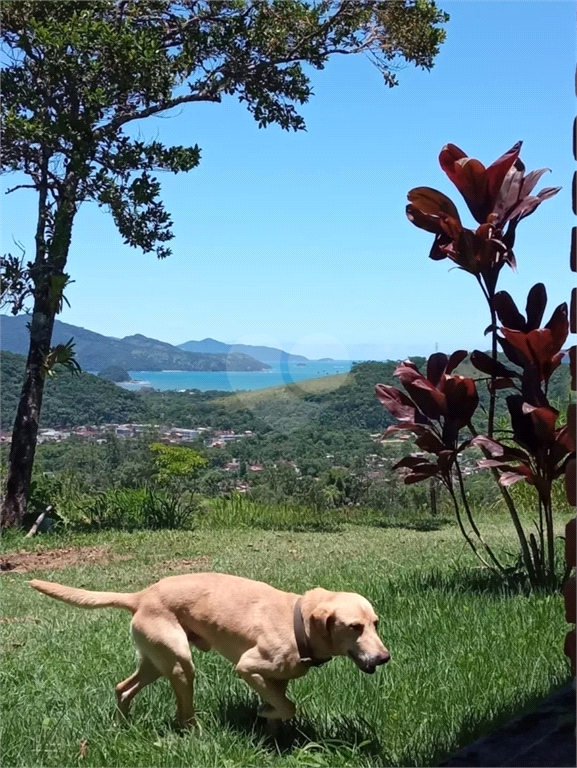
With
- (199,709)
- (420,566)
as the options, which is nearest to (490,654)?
(199,709)

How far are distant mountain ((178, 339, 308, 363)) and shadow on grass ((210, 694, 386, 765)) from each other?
6.91 metres

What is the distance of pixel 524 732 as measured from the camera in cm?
255

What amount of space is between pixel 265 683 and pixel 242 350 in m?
8.24

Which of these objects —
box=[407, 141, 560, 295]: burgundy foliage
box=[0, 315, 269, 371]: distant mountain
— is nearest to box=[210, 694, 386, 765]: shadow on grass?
box=[407, 141, 560, 295]: burgundy foliage

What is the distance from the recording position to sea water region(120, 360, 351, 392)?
1016 centimetres

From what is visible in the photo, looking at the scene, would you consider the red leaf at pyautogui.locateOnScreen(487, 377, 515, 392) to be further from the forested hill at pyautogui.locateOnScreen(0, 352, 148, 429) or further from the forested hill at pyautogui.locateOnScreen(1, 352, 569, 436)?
the forested hill at pyautogui.locateOnScreen(0, 352, 148, 429)

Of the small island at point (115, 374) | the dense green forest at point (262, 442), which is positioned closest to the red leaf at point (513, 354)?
the dense green forest at point (262, 442)

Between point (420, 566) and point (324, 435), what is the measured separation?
5120 millimetres

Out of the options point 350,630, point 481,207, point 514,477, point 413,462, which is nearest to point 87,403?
point 413,462

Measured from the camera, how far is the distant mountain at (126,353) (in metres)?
8.91

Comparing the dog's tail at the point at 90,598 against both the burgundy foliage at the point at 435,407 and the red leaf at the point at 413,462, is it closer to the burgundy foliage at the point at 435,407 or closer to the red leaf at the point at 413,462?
the burgundy foliage at the point at 435,407

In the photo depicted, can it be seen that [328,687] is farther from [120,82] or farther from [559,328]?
[120,82]

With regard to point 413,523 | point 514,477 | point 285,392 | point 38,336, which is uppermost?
point 38,336

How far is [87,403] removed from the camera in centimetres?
1061
